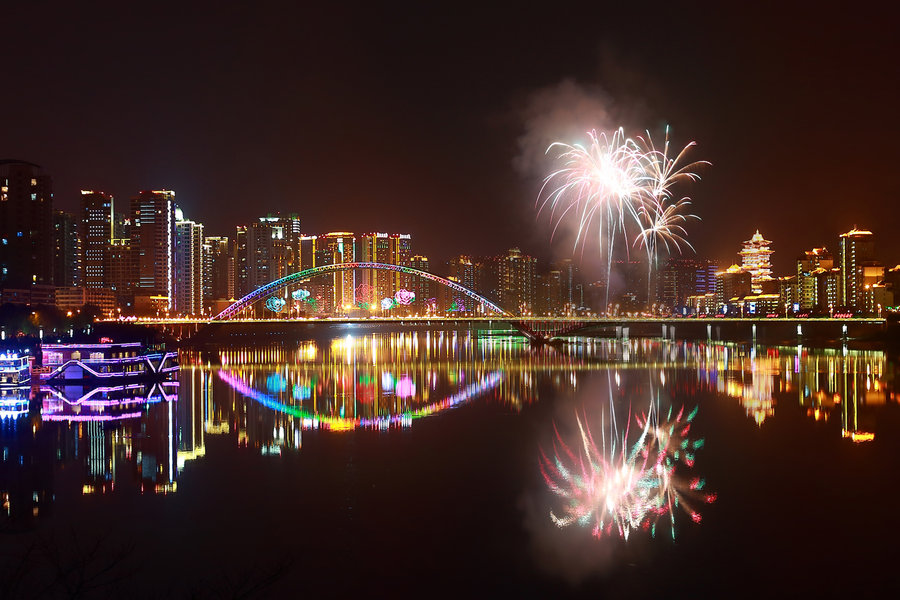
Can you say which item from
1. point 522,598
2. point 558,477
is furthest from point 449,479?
point 522,598

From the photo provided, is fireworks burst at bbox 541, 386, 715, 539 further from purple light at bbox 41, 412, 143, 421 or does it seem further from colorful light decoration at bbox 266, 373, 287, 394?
colorful light decoration at bbox 266, 373, 287, 394

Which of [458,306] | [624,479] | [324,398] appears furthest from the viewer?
[458,306]

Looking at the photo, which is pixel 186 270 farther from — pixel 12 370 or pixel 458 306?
pixel 12 370

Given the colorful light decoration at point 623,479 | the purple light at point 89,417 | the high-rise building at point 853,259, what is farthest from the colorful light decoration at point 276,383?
the high-rise building at point 853,259

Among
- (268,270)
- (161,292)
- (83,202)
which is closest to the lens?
(161,292)

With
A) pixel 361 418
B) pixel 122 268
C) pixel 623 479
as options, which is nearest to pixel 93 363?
pixel 361 418

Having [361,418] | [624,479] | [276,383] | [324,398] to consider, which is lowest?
[624,479]

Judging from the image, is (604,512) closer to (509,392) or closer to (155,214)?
(509,392)
